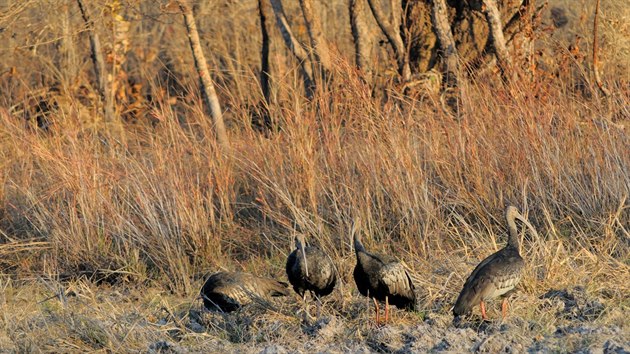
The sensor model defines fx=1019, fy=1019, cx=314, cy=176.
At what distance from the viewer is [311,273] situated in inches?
243

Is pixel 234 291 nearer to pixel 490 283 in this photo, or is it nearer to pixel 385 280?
pixel 385 280

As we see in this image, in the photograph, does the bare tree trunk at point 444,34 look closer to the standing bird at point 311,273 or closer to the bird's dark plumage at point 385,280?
the standing bird at point 311,273

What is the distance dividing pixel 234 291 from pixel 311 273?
495 mm

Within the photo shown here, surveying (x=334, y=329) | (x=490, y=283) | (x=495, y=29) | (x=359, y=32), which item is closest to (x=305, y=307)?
(x=334, y=329)

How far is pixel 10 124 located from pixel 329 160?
9.04 feet

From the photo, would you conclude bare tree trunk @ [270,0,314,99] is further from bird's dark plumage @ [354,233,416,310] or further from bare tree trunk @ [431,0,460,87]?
bird's dark plumage @ [354,233,416,310]

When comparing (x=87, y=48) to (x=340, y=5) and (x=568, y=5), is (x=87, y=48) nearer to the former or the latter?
(x=340, y=5)

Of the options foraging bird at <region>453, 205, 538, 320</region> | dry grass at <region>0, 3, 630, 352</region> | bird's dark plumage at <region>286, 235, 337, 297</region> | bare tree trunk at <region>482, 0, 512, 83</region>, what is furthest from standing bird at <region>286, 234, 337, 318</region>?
bare tree trunk at <region>482, 0, 512, 83</region>

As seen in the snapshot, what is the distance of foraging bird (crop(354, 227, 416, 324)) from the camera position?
588 cm

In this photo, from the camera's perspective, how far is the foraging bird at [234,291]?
625 cm

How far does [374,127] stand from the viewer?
26.3 ft

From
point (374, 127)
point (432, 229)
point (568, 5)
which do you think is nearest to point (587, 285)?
point (432, 229)

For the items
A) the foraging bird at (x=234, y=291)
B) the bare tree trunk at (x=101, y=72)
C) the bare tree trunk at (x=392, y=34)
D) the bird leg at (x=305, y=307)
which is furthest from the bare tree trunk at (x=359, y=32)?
the bird leg at (x=305, y=307)

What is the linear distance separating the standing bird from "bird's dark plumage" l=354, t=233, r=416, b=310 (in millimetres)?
251
